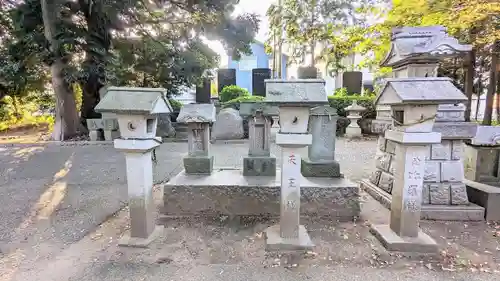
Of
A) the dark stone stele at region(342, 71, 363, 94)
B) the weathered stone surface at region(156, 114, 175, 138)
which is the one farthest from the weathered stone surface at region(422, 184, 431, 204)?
the dark stone stele at region(342, 71, 363, 94)

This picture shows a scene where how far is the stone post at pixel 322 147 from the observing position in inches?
141

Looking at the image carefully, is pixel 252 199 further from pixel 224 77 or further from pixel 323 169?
pixel 224 77

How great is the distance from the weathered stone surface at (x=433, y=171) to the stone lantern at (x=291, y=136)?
1.71m

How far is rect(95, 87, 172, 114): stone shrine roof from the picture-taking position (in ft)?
8.12

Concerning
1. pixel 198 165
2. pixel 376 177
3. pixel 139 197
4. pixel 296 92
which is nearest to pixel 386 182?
pixel 376 177

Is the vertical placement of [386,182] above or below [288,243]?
above

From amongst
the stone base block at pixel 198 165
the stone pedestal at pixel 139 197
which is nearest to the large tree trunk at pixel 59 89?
the stone base block at pixel 198 165

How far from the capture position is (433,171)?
129 inches

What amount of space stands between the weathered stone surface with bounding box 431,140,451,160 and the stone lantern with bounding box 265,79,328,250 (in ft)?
5.68

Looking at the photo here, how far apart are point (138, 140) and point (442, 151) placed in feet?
10.9

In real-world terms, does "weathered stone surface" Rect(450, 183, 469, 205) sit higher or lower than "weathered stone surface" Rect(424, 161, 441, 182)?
lower

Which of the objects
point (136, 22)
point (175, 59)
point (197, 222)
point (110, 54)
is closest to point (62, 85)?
point (110, 54)

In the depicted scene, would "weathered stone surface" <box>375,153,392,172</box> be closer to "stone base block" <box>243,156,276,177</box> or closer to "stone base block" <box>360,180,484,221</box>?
"stone base block" <box>360,180,484,221</box>

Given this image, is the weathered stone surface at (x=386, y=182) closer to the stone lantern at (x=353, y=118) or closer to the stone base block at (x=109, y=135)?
the stone lantern at (x=353, y=118)
